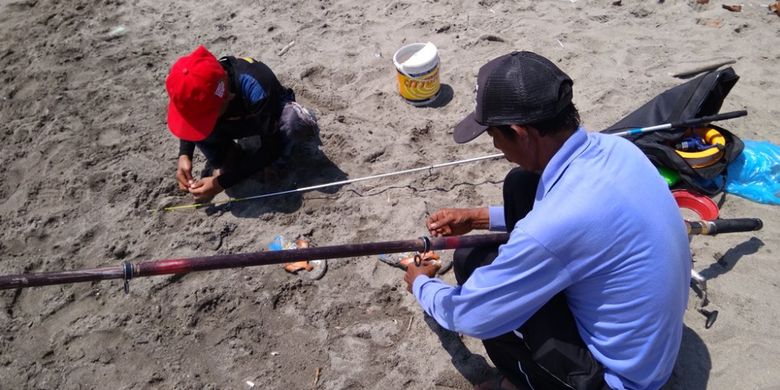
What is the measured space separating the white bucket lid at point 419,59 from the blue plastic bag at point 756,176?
7.06 ft

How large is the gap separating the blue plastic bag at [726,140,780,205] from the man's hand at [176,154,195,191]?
141 inches

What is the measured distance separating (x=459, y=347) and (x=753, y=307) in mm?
1542

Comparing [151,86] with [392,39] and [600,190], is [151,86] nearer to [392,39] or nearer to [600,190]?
[392,39]

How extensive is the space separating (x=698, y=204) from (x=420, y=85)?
2.08 m

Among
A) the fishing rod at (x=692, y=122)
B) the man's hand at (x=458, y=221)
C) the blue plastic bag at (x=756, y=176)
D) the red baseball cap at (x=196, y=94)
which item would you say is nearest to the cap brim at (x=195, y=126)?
the red baseball cap at (x=196, y=94)

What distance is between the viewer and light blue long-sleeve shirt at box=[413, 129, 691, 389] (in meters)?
1.65

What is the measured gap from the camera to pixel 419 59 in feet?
14.0

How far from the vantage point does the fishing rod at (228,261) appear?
6.40 ft

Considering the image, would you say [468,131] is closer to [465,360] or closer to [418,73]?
[465,360]

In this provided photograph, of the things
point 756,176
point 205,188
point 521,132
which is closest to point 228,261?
point 521,132

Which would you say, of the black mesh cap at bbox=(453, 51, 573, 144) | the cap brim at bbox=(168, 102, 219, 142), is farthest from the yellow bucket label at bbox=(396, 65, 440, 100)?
the black mesh cap at bbox=(453, 51, 573, 144)

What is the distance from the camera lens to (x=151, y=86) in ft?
15.4

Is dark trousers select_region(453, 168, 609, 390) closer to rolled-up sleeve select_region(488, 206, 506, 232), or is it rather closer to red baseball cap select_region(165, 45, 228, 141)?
rolled-up sleeve select_region(488, 206, 506, 232)

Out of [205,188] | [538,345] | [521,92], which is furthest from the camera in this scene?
[205,188]
